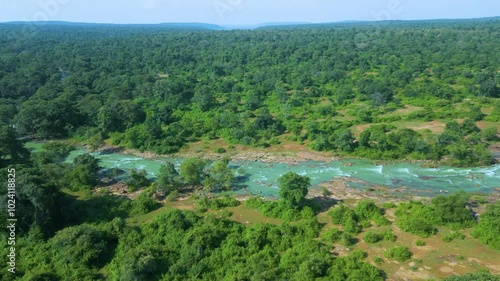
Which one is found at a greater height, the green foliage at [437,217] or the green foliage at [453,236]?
the green foliage at [437,217]

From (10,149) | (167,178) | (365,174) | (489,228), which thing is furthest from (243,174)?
(10,149)

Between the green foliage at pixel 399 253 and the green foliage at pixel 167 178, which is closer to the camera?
the green foliage at pixel 399 253

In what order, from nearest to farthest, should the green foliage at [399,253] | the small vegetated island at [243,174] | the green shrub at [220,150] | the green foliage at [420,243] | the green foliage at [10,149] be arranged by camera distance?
1. the small vegetated island at [243,174]
2. the green foliage at [399,253]
3. the green foliage at [420,243]
4. the green foliage at [10,149]
5. the green shrub at [220,150]

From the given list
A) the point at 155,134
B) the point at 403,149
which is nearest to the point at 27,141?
the point at 155,134

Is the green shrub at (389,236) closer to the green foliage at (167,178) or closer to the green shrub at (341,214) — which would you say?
the green shrub at (341,214)

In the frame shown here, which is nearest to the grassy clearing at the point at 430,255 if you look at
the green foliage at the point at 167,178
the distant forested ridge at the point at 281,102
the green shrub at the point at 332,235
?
the green shrub at the point at 332,235

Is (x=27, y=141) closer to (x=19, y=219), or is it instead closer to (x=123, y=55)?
(x=19, y=219)

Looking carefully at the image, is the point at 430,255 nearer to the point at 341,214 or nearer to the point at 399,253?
the point at 399,253
